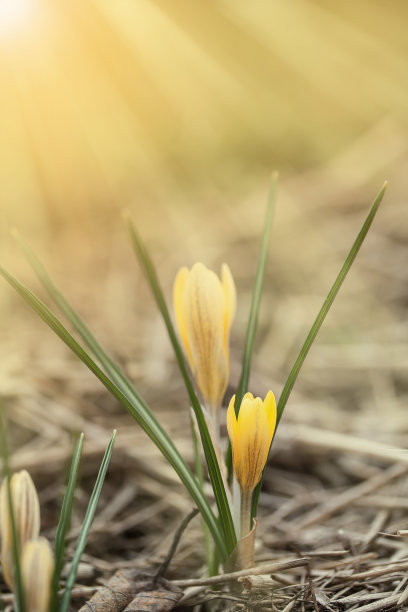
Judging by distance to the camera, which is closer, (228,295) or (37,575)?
(37,575)

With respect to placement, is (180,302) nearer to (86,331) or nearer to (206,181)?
(86,331)

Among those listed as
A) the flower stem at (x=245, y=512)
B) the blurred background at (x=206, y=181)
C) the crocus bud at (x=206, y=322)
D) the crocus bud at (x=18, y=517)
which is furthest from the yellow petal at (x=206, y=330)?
the blurred background at (x=206, y=181)

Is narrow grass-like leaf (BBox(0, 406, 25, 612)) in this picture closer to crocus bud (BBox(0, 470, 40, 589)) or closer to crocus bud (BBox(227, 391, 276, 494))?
crocus bud (BBox(0, 470, 40, 589))

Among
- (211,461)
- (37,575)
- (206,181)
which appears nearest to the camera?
(37,575)

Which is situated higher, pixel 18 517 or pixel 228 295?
pixel 228 295

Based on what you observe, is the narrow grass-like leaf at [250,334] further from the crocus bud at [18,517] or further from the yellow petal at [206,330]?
the crocus bud at [18,517]

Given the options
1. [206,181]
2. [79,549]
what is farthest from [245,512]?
[206,181]

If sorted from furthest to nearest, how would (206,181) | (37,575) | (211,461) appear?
(206,181) < (211,461) < (37,575)
